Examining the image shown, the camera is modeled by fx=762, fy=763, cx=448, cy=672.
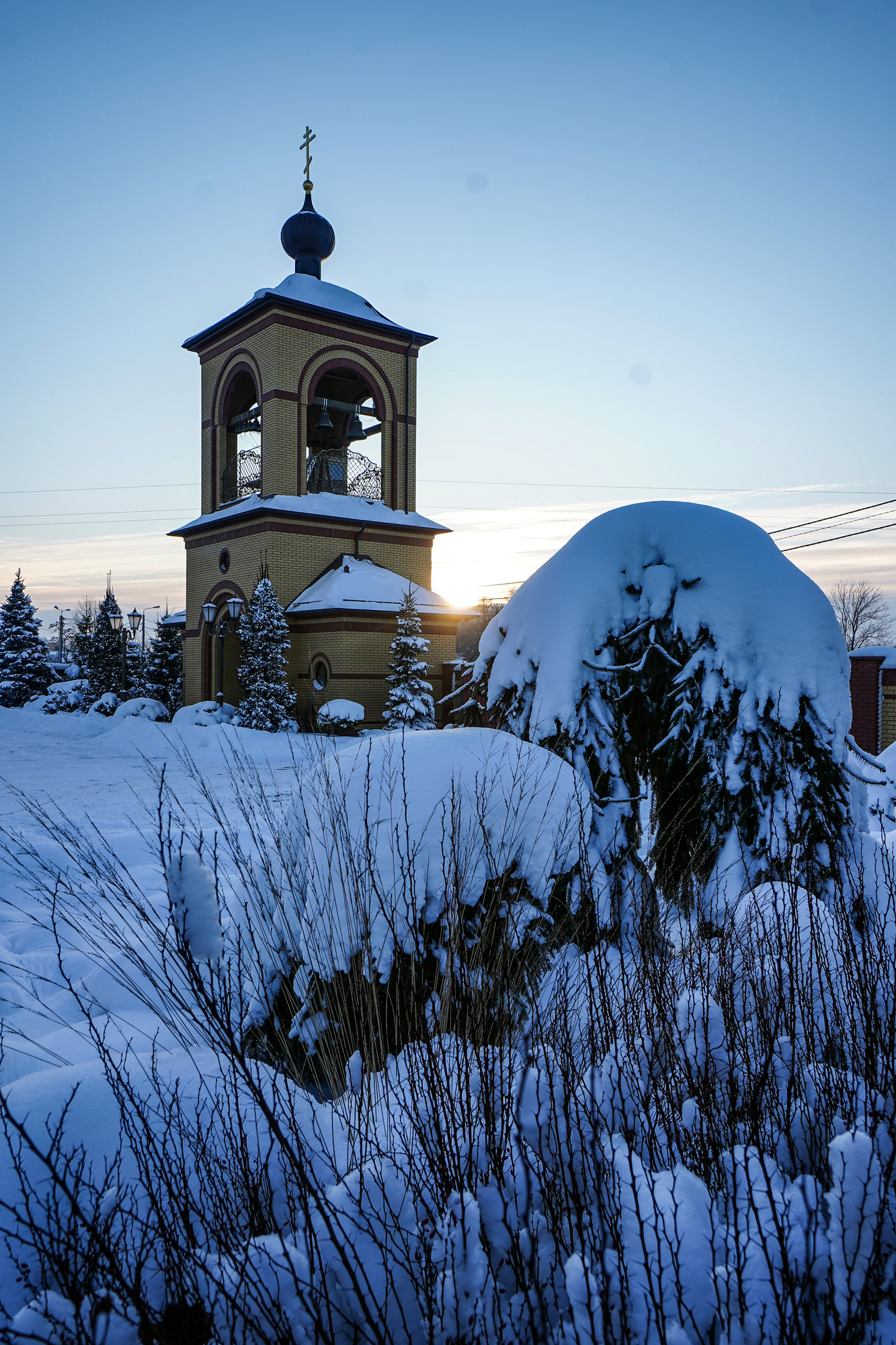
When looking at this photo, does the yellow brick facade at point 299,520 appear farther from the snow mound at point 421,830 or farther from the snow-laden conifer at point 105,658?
the snow mound at point 421,830

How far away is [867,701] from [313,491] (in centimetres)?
1499

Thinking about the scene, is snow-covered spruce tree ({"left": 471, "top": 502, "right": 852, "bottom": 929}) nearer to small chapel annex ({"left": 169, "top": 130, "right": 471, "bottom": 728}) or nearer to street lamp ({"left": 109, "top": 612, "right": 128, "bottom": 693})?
small chapel annex ({"left": 169, "top": 130, "right": 471, "bottom": 728})

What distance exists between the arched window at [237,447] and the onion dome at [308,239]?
3.80 meters

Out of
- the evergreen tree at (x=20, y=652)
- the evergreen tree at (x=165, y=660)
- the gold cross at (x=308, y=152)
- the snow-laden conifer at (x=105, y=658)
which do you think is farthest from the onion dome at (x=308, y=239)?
the evergreen tree at (x=20, y=652)

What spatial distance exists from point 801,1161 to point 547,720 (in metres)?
2.88

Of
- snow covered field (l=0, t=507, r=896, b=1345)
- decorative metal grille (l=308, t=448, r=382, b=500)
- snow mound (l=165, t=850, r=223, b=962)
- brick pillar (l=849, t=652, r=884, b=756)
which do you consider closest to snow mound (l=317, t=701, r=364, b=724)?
decorative metal grille (l=308, t=448, r=382, b=500)

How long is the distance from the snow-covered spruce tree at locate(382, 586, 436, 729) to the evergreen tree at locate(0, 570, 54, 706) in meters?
17.0

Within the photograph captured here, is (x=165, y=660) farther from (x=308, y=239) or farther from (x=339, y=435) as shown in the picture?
(x=308, y=239)

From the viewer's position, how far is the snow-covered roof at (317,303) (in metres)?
20.2

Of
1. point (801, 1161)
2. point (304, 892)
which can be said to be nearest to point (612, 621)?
point (304, 892)

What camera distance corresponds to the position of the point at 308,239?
73.9 ft

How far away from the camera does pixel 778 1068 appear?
229 centimetres

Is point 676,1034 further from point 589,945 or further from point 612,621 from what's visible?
point 612,621

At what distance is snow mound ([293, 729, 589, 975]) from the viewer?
317 centimetres
